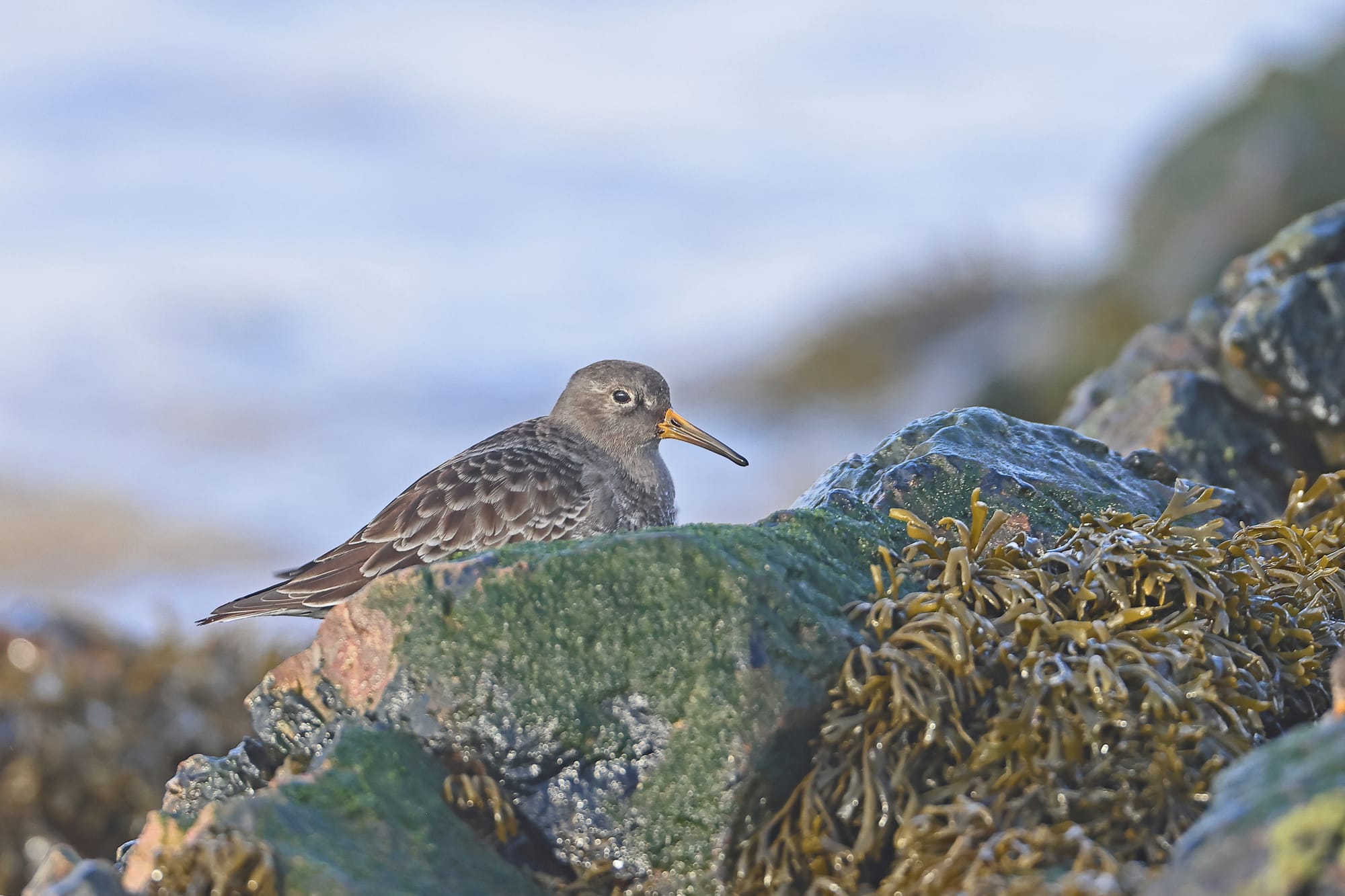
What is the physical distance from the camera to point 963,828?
2789 millimetres

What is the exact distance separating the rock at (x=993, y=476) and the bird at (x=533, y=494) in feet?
4.52

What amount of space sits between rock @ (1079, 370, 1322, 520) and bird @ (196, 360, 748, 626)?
1853mm

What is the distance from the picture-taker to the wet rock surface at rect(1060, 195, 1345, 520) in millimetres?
5902

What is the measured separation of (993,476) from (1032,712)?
4.41ft

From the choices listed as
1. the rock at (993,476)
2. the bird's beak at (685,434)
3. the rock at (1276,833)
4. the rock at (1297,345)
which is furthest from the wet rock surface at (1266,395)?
the rock at (1276,833)

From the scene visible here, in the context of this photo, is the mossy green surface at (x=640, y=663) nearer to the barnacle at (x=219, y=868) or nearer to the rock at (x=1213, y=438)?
the barnacle at (x=219, y=868)

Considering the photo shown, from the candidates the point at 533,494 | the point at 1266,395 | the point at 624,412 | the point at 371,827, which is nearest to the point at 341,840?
the point at 371,827

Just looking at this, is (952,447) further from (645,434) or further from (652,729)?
(645,434)

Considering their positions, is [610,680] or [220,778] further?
[220,778]

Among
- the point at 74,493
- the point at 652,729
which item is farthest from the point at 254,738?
the point at 74,493

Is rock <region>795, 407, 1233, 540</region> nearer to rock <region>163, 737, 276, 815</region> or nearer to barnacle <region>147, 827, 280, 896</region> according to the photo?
rock <region>163, 737, 276, 815</region>

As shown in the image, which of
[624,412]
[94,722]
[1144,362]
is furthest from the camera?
[1144,362]

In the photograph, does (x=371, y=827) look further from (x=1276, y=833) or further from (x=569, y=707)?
(x=1276, y=833)

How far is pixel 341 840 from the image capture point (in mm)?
2814
